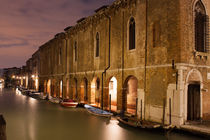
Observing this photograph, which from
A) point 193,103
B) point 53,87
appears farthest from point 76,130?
point 53,87

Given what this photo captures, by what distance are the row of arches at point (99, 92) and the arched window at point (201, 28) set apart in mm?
5390

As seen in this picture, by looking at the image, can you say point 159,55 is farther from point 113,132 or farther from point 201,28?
point 113,132

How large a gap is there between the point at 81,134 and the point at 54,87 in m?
21.5

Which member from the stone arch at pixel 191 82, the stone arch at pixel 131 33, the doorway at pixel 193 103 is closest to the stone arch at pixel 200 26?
the stone arch at pixel 191 82

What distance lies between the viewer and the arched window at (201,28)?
1322 centimetres

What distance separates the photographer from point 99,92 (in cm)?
2344

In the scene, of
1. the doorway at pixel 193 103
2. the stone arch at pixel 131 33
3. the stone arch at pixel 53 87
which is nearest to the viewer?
the doorway at pixel 193 103

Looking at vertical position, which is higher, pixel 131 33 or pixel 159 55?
pixel 131 33

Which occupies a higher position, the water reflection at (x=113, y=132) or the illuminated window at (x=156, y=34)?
the illuminated window at (x=156, y=34)

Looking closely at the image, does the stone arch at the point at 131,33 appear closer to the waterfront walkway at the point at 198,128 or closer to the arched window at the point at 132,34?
the arched window at the point at 132,34

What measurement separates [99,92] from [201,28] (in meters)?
13.0

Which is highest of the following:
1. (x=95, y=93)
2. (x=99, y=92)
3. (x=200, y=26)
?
(x=200, y=26)

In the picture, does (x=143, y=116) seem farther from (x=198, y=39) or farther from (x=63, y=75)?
(x=63, y=75)

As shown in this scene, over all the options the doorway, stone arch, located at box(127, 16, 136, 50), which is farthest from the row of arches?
the doorway
